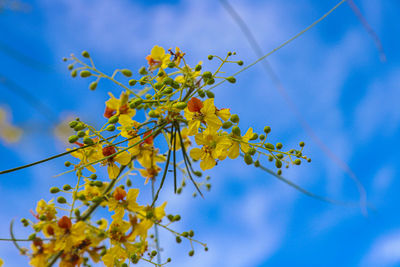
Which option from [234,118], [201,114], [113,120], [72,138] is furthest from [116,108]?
[234,118]

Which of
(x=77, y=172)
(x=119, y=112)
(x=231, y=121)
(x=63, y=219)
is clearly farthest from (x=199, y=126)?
(x=63, y=219)

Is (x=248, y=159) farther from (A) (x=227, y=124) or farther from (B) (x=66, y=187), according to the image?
(B) (x=66, y=187)

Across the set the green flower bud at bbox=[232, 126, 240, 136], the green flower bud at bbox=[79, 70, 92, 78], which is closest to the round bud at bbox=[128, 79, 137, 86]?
the green flower bud at bbox=[79, 70, 92, 78]

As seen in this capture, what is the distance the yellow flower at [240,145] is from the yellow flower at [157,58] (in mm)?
419

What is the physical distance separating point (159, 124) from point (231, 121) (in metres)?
0.25

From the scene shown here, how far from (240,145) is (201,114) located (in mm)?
159

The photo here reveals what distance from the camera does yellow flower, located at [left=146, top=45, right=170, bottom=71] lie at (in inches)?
50.8

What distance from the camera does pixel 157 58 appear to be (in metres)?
1.30

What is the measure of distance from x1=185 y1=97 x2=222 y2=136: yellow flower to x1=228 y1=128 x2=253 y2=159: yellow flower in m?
0.07

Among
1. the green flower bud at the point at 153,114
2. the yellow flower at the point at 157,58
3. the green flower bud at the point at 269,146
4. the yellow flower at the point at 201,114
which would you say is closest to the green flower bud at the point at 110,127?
the green flower bud at the point at 153,114

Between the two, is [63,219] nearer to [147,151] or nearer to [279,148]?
[147,151]

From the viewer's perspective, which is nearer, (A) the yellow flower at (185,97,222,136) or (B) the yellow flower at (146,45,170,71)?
(A) the yellow flower at (185,97,222,136)

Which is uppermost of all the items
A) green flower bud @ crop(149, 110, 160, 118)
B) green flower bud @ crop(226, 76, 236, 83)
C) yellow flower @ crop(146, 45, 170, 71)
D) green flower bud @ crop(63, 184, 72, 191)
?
yellow flower @ crop(146, 45, 170, 71)

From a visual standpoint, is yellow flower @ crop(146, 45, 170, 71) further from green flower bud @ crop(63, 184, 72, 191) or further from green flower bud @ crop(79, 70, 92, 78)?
green flower bud @ crop(63, 184, 72, 191)
